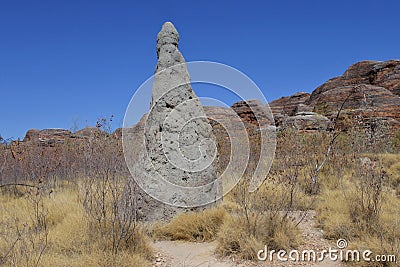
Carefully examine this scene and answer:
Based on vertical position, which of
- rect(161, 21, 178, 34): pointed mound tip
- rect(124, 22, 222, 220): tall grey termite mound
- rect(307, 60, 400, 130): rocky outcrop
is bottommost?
rect(124, 22, 222, 220): tall grey termite mound

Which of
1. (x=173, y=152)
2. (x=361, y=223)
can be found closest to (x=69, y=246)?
(x=173, y=152)

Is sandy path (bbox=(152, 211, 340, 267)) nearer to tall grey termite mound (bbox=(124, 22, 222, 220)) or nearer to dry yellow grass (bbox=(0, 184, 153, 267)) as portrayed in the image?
→ dry yellow grass (bbox=(0, 184, 153, 267))

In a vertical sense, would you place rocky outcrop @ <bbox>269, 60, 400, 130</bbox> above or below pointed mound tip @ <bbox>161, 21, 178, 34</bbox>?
above

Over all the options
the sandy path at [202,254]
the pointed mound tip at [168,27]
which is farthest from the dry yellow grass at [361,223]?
the pointed mound tip at [168,27]

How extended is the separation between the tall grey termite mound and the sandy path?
0.66m

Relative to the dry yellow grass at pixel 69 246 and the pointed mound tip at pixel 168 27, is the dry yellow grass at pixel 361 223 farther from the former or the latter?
the pointed mound tip at pixel 168 27

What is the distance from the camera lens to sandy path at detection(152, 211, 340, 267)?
328cm

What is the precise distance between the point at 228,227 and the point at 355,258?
143 centimetres

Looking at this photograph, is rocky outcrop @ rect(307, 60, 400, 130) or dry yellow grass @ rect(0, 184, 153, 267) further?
rocky outcrop @ rect(307, 60, 400, 130)

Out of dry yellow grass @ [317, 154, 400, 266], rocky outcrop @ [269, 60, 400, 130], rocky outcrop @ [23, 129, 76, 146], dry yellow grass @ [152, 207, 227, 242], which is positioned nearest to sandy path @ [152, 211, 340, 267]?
dry yellow grass @ [152, 207, 227, 242]

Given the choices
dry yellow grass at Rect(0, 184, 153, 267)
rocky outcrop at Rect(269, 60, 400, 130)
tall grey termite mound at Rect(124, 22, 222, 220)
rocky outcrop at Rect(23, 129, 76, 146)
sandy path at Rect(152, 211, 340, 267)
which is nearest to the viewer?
dry yellow grass at Rect(0, 184, 153, 267)

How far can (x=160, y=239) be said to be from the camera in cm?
405

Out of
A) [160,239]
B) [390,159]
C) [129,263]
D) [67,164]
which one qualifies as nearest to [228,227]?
[160,239]

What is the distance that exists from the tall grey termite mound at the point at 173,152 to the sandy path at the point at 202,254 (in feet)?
2.16
